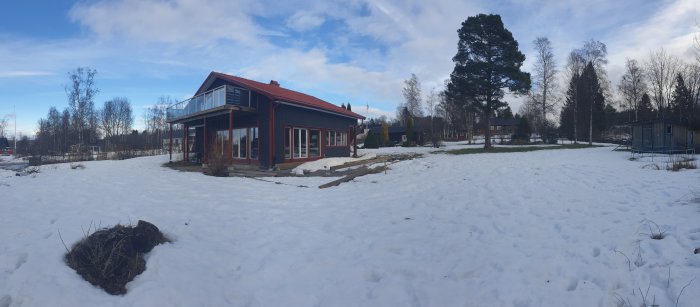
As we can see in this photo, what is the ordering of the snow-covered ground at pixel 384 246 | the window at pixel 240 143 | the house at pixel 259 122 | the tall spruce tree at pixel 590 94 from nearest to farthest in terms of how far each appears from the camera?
the snow-covered ground at pixel 384 246
the house at pixel 259 122
the window at pixel 240 143
the tall spruce tree at pixel 590 94

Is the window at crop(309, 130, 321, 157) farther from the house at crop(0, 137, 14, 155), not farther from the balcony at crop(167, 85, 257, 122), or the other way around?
the house at crop(0, 137, 14, 155)

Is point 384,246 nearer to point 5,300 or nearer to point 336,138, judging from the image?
point 5,300

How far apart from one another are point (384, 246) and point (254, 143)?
14.5 metres

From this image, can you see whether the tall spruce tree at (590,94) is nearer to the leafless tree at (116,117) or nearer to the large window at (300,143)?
the large window at (300,143)

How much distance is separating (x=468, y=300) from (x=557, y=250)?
1.75 meters

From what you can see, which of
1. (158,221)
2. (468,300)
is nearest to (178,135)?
(158,221)

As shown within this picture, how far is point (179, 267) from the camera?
4258 mm

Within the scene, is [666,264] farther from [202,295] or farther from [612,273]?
[202,295]

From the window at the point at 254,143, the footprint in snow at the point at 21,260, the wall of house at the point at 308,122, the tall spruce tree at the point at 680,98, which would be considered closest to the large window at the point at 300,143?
the wall of house at the point at 308,122

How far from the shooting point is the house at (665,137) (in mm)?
18867

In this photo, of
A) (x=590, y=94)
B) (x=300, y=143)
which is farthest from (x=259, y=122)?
(x=590, y=94)

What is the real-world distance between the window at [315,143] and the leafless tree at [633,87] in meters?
44.0

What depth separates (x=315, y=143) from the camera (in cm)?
2012

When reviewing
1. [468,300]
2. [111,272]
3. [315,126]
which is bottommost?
[468,300]
